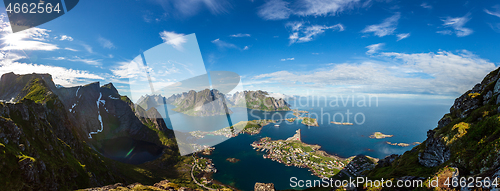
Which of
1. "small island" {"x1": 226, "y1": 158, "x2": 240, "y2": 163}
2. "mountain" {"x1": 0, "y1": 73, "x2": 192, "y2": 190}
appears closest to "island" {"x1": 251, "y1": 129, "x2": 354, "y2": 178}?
"small island" {"x1": 226, "y1": 158, "x2": 240, "y2": 163}

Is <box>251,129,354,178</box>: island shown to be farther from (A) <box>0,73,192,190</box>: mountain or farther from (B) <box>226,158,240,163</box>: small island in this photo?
(A) <box>0,73,192,190</box>: mountain

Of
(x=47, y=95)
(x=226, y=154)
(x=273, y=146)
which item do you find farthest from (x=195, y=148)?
(x=47, y=95)

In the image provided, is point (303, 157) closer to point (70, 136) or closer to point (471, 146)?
point (471, 146)

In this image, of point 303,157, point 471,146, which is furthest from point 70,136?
point 303,157

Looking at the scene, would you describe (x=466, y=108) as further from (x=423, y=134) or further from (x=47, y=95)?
(x=423, y=134)

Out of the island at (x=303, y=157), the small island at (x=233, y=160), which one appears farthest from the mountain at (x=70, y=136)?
the island at (x=303, y=157)

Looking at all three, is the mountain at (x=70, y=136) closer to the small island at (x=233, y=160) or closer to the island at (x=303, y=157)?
the small island at (x=233, y=160)
